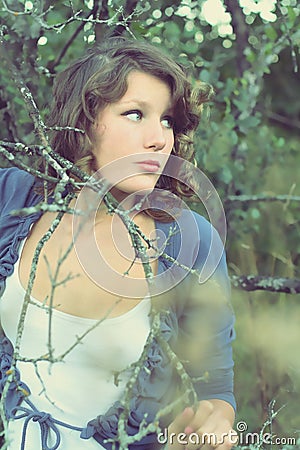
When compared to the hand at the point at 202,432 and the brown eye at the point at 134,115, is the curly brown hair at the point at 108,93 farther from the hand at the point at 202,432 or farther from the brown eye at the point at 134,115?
the hand at the point at 202,432

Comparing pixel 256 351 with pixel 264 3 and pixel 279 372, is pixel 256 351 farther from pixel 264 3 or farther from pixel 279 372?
pixel 264 3

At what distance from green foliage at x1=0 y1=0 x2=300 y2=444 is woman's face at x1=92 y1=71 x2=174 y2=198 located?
31 cm

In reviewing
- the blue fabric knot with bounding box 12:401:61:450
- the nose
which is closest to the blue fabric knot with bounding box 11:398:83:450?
the blue fabric knot with bounding box 12:401:61:450

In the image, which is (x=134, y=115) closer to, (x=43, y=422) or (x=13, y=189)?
(x=13, y=189)

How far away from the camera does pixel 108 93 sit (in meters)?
1.12

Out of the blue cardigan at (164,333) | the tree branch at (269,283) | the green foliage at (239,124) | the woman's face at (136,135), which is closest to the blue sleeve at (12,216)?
the blue cardigan at (164,333)

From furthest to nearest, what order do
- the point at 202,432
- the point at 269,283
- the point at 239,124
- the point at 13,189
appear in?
the point at 239,124 < the point at 269,283 < the point at 13,189 < the point at 202,432

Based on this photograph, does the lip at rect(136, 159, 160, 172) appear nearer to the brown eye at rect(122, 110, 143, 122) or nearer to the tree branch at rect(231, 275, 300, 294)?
the brown eye at rect(122, 110, 143, 122)

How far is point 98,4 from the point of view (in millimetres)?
1488

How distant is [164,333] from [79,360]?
0.13 meters

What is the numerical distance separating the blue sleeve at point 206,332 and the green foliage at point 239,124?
1.06 ft

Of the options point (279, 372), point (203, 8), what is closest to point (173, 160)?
point (203, 8)

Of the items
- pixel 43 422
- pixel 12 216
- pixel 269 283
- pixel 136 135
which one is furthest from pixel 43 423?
pixel 269 283

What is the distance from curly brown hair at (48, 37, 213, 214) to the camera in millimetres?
→ 1138
